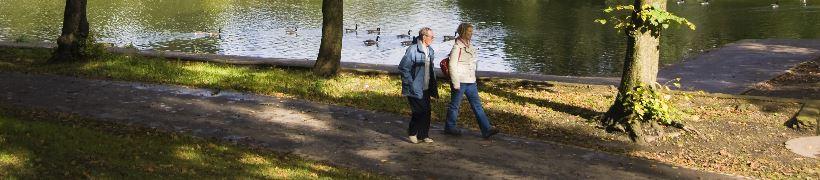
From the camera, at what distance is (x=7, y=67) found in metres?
19.5

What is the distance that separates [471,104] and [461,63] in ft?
2.32

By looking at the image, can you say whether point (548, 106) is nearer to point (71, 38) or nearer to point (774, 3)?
point (71, 38)

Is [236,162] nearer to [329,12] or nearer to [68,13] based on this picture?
[329,12]

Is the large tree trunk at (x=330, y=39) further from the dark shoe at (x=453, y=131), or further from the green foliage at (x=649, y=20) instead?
the green foliage at (x=649, y=20)

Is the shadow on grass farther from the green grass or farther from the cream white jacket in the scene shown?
the cream white jacket

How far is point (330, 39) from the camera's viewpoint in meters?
18.7

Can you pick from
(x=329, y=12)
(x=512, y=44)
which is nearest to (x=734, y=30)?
(x=512, y=44)

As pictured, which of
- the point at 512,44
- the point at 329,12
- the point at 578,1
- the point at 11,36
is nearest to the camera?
the point at 329,12

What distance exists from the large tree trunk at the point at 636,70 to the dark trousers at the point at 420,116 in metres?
3.51

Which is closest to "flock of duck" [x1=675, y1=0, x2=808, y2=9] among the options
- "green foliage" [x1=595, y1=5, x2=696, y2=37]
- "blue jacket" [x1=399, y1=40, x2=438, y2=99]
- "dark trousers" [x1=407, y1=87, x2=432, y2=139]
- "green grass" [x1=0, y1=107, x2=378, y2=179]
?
"green foliage" [x1=595, y1=5, x2=696, y2=37]

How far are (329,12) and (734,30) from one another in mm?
27926

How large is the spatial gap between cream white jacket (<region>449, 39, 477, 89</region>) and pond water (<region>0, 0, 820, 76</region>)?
17021 mm

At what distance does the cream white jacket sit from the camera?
38.8 ft

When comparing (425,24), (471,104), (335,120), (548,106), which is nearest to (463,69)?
(471,104)
